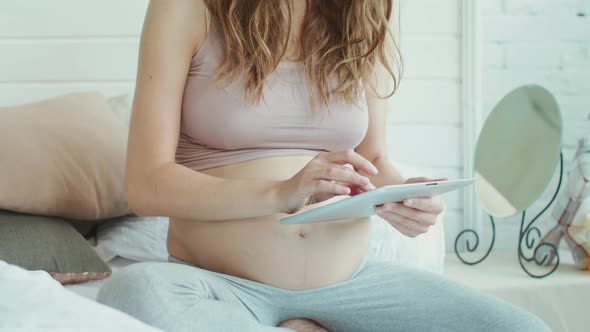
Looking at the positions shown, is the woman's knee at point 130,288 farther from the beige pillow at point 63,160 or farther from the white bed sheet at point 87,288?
the beige pillow at point 63,160

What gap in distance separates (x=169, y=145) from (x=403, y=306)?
466 millimetres

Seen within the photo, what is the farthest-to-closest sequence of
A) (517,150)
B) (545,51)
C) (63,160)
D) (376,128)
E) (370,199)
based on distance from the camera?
1. (545,51)
2. (517,150)
3. (63,160)
4. (376,128)
5. (370,199)

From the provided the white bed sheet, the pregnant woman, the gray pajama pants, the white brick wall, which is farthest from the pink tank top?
the white brick wall

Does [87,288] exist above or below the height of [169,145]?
below

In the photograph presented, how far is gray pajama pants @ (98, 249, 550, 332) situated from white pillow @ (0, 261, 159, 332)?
30 cm

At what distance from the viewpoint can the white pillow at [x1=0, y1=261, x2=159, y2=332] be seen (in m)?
0.71

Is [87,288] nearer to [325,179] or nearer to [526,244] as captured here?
[325,179]

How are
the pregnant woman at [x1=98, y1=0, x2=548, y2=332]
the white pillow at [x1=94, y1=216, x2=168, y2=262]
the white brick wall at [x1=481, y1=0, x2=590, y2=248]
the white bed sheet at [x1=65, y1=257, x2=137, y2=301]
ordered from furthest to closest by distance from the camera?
the white brick wall at [x1=481, y1=0, x2=590, y2=248] < the white pillow at [x1=94, y1=216, x2=168, y2=262] < the white bed sheet at [x1=65, y1=257, x2=137, y2=301] < the pregnant woman at [x1=98, y1=0, x2=548, y2=332]

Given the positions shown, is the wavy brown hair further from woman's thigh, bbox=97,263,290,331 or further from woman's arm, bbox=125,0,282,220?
woman's thigh, bbox=97,263,290,331

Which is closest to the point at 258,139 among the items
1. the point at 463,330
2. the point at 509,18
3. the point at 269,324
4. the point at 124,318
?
the point at 269,324

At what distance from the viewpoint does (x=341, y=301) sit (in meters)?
1.24

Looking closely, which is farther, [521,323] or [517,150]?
[517,150]

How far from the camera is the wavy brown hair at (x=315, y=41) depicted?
132 centimetres

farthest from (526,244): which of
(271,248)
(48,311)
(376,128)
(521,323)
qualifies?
(48,311)
